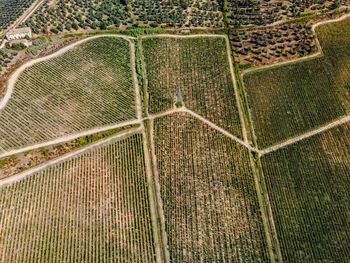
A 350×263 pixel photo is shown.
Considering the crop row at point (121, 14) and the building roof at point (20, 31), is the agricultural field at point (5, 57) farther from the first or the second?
the crop row at point (121, 14)

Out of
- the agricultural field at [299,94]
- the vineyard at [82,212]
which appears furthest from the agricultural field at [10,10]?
the agricultural field at [299,94]

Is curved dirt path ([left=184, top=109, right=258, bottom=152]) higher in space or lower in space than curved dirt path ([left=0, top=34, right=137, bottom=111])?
lower

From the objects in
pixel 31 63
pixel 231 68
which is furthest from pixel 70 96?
pixel 231 68

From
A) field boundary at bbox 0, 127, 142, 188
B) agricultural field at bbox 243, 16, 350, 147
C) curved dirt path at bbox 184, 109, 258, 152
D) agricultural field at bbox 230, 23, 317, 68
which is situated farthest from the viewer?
agricultural field at bbox 230, 23, 317, 68

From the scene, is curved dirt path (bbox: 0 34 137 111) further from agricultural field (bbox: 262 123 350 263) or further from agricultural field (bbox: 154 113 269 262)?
agricultural field (bbox: 262 123 350 263)

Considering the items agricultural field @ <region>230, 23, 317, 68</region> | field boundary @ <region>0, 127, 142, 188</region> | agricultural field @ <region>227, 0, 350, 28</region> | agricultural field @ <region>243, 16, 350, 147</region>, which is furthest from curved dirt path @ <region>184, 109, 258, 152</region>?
agricultural field @ <region>227, 0, 350, 28</region>

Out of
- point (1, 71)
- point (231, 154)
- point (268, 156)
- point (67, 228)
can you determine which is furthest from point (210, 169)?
point (1, 71)

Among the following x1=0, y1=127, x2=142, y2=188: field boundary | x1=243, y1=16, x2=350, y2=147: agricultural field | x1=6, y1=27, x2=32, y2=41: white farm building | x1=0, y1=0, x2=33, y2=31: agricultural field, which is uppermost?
x1=0, y1=0, x2=33, y2=31: agricultural field
